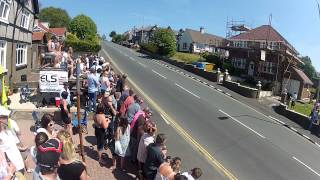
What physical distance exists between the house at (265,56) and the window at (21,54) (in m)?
30.6

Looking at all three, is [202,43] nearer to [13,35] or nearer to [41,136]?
[13,35]

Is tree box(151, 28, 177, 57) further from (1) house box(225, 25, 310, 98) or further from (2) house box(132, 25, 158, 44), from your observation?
(2) house box(132, 25, 158, 44)

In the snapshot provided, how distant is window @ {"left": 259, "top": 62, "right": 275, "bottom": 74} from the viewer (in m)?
54.5

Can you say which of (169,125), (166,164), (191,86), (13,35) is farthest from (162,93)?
(166,164)

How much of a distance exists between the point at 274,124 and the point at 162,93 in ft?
26.8

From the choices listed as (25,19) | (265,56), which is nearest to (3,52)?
(25,19)

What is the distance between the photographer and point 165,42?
7062 centimetres

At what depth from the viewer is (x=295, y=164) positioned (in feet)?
58.0

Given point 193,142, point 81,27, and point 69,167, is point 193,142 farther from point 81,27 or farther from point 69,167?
point 81,27

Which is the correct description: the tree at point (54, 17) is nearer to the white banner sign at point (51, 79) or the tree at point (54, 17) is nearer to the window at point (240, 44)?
the window at point (240, 44)

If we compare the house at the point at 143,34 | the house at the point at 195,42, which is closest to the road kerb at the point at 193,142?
the house at the point at 195,42

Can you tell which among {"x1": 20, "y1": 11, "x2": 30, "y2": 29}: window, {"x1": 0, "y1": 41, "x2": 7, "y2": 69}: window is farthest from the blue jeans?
{"x1": 20, "y1": 11, "x2": 30, "y2": 29}: window

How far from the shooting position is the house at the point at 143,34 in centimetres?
13750

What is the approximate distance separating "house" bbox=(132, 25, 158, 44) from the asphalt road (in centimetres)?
10656
